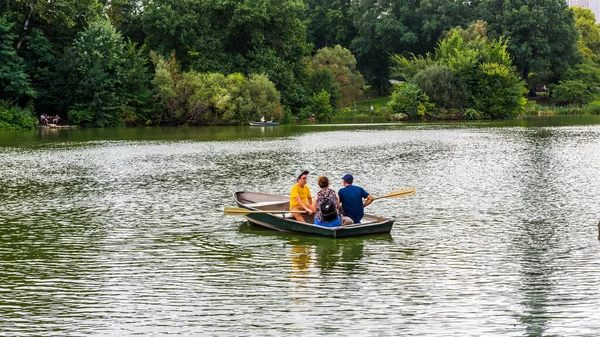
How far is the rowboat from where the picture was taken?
1636 centimetres

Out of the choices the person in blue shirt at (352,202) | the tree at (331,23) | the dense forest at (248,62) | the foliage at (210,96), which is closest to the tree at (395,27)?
the dense forest at (248,62)

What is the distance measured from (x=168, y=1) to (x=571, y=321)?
7300 centimetres

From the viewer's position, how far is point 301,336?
33.0 feet

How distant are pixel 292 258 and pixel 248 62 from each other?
68.0m

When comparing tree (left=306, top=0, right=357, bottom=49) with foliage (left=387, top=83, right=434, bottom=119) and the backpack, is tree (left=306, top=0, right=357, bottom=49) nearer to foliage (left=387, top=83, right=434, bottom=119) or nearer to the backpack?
foliage (left=387, top=83, right=434, bottom=119)

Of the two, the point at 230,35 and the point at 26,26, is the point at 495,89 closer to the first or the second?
the point at 230,35

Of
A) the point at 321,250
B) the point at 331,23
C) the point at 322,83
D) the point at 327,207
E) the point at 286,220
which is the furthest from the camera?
the point at 331,23

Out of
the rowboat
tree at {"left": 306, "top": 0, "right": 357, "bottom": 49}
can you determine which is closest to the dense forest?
tree at {"left": 306, "top": 0, "right": 357, "bottom": 49}

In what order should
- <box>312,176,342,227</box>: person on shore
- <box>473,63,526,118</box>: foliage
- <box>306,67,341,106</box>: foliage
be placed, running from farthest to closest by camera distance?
<box>306,67,341,106</box>: foliage, <box>473,63,526,118</box>: foliage, <box>312,176,342,227</box>: person on shore

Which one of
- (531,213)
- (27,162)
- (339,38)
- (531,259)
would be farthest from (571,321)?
(339,38)

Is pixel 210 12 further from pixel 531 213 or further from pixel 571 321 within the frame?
pixel 571 321

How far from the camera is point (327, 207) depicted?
54.3ft

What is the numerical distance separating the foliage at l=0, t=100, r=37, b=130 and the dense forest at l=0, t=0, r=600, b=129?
0.11 metres

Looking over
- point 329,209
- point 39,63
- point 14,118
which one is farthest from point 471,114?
point 329,209
